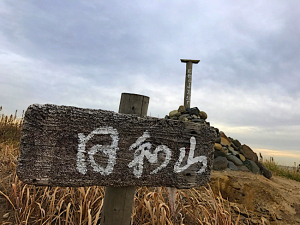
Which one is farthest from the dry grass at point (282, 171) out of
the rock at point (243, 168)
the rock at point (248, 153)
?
the rock at point (243, 168)

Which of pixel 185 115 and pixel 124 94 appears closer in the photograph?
pixel 124 94

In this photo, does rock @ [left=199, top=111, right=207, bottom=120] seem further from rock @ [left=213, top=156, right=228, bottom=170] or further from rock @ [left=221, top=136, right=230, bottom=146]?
rock @ [left=213, top=156, right=228, bottom=170]

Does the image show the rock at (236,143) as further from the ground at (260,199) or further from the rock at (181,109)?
the ground at (260,199)

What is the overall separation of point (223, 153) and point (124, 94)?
16.8 feet

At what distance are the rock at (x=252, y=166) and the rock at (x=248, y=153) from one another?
0.36 m

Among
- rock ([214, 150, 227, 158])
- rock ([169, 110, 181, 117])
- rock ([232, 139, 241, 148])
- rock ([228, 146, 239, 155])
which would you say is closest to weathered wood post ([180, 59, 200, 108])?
rock ([169, 110, 181, 117])

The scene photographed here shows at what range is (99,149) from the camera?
159cm

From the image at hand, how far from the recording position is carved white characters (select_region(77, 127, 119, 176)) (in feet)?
5.10

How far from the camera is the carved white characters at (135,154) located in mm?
1562

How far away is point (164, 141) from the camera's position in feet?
5.68

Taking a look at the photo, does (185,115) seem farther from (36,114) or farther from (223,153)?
(36,114)

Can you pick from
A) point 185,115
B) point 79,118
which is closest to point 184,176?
point 79,118

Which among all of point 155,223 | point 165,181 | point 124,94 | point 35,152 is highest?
point 124,94

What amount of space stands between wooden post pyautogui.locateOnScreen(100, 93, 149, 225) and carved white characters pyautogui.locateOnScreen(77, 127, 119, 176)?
1.08ft
